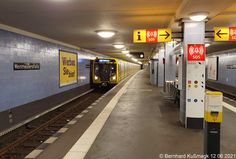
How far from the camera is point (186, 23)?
6.80m

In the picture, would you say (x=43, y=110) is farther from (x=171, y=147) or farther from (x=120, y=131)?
(x=171, y=147)

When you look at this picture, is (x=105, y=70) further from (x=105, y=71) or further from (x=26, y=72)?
(x=26, y=72)

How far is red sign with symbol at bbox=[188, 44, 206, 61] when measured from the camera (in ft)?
21.8

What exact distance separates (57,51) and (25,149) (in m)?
8.12

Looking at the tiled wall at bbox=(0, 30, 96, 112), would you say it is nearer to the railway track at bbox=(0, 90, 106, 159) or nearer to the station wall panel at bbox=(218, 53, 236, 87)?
the railway track at bbox=(0, 90, 106, 159)

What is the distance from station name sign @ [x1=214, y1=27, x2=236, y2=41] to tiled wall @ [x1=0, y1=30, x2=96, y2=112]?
268 inches

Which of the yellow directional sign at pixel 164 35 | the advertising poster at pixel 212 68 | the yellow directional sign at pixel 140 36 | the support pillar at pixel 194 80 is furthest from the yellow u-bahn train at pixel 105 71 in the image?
the support pillar at pixel 194 80

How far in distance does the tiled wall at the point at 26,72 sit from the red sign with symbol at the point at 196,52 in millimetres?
5941

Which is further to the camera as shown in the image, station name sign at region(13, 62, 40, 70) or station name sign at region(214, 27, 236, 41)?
station name sign at region(13, 62, 40, 70)

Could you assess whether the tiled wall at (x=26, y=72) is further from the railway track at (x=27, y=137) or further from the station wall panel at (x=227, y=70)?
the station wall panel at (x=227, y=70)

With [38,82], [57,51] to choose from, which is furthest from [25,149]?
[57,51]


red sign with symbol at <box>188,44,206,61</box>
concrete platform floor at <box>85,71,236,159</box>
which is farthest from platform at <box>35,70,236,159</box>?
red sign with symbol at <box>188,44,206,61</box>

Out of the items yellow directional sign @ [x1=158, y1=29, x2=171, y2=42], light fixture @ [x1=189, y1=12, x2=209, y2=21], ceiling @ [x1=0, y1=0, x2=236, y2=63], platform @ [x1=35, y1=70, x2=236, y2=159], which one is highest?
ceiling @ [x1=0, y1=0, x2=236, y2=63]

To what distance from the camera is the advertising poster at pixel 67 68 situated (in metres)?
15.0
